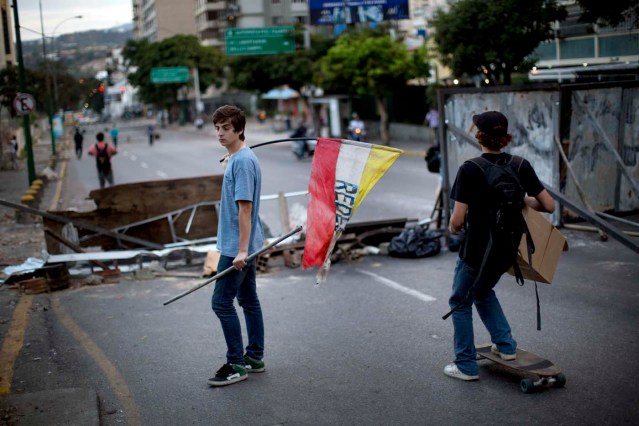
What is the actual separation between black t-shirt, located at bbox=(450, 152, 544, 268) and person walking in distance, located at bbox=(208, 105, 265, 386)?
1.36 metres

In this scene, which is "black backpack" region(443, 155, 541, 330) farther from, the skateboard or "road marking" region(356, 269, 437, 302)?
"road marking" region(356, 269, 437, 302)

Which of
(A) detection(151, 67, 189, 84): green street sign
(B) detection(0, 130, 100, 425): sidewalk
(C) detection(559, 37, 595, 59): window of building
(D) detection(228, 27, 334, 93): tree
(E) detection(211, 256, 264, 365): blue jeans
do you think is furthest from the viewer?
(A) detection(151, 67, 189, 84): green street sign

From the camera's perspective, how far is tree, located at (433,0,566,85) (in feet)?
74.9

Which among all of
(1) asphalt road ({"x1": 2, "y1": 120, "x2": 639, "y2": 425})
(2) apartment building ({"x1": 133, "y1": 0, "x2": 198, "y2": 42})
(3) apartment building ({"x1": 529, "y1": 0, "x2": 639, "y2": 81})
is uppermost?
(2) apartment building ({"x1": 133, "y1": 0, "x2": 198, "y2": 42})

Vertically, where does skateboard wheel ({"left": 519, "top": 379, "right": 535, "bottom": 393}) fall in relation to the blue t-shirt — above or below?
below

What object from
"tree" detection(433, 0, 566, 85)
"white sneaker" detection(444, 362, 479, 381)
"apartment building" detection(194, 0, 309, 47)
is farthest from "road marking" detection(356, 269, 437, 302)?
"apartment building" detection(194, 0, 309, 47)

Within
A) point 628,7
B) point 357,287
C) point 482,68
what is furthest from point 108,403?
point 482,68

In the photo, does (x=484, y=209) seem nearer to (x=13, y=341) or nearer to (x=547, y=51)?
(x=13, y=341)

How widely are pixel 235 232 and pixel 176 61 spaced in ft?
273

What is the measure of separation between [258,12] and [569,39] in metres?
67.2

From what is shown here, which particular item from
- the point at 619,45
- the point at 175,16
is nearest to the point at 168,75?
the point at 175,16

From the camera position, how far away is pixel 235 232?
555cm

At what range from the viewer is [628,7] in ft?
48.8

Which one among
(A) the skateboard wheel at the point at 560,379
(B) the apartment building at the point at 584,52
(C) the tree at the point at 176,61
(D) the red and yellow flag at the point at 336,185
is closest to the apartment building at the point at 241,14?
(C) the tree at the point at 176,61
